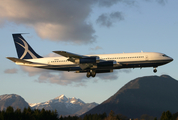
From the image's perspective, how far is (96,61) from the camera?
2751 inches

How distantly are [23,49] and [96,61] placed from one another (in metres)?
27.6

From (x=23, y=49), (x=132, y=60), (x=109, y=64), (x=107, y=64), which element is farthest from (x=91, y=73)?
(x=23, y=49)

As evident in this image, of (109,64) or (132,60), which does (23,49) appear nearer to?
(109,64)

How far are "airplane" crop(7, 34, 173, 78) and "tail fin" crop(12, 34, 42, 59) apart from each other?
228 centimetres

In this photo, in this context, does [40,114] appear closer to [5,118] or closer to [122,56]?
→ [5,118]

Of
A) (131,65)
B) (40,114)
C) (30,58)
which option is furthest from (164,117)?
(30,58)

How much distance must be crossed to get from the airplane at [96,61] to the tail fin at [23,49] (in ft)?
7.46

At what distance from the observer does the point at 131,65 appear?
70.3 m

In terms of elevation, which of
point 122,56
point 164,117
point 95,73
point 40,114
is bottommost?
point 164,117

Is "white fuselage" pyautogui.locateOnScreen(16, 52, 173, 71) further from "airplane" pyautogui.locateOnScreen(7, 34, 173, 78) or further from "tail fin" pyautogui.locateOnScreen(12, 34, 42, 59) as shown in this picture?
"tail fin" pyautogui.locateOnScreen(12, 34, 42, 59)

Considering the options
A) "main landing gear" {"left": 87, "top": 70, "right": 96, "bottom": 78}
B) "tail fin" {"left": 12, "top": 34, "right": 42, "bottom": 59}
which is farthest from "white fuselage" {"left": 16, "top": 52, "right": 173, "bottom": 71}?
"tail fin" {"left": 12, "top": 34, "right": 42, "bottom": 59}

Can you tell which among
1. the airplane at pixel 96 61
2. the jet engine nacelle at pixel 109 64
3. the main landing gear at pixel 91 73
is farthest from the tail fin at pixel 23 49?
the jet engine nacelle at pixel 109 64

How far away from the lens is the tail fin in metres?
81.1

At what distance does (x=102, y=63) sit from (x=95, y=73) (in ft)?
24.3
